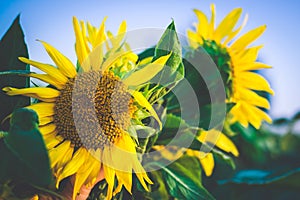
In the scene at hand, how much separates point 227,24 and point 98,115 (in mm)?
253

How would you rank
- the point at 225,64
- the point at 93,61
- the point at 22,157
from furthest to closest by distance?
the point at 225,64 < the point at 93,61 < the point at 22,157

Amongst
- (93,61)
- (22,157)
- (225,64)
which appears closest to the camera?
(22,157)

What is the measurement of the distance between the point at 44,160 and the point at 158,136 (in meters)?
0.17

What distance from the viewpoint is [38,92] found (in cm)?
32

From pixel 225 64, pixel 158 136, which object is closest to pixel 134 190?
pixel 158 136

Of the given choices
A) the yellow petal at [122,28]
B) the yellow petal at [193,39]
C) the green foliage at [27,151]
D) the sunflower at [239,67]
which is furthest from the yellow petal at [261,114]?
the green foliage at [27,151]

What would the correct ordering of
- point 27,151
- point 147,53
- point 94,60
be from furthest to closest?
point 147,53 < point 94,60 < point 27,151

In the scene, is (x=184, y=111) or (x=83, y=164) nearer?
(x=83, y=164)

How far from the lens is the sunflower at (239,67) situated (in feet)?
1.54

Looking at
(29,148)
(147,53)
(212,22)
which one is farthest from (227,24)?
(29,148)

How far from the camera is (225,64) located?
18.4 inches

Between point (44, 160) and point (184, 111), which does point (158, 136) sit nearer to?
point (184, 111)

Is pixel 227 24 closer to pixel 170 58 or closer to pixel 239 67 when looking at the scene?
pixel 239 67

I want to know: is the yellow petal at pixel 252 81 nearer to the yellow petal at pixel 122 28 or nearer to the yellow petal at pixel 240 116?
the yellow petal at pixel 240 116
